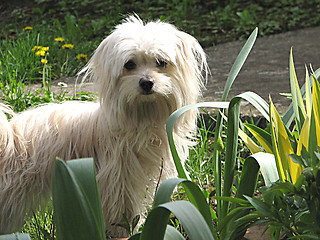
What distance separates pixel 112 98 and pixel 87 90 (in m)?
1.67

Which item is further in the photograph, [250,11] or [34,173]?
[250,11]

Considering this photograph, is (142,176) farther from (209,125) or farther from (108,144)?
(209,125)

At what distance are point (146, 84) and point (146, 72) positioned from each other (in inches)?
2.9

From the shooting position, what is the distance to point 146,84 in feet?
7.20

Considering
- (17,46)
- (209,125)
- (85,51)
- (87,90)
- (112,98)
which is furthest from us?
(85,51)

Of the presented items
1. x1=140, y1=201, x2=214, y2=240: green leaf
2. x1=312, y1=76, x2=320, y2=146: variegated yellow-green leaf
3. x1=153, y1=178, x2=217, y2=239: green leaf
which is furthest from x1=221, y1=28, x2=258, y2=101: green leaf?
x1=140, y1=201, x2=214, y2=240: green leaf

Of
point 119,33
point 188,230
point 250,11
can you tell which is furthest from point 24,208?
point 250,11

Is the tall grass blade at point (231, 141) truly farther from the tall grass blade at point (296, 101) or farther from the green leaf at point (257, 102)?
the tall grass blade at point (296, 101)

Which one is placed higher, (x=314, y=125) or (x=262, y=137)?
(x=314, y=125)

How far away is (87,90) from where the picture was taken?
3969 mm

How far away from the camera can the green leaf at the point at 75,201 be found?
4.15 feet

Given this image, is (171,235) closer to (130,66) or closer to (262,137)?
(262,137)

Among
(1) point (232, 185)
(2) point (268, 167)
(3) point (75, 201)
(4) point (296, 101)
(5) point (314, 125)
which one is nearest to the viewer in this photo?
(3) point (75, 201)

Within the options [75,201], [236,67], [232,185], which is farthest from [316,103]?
[75,201]
